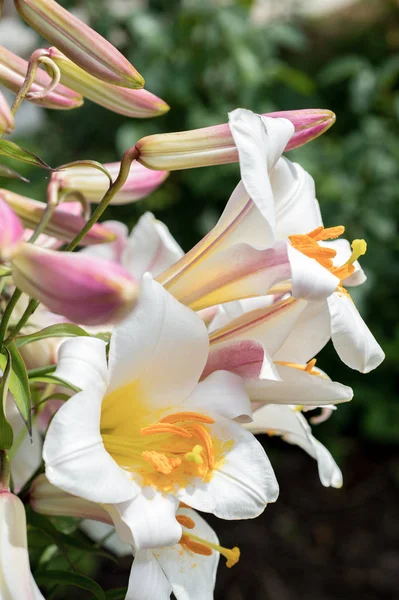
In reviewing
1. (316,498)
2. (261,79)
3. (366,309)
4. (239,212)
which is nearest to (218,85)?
(261,79)

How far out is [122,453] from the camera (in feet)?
1.63

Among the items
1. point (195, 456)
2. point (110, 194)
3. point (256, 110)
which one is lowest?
point (256, 110)

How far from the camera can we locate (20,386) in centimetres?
45

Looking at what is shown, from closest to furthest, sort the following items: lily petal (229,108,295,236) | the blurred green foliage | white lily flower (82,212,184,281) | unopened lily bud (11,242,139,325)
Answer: unopened lily bud (11,242,139,325), lily petal (229,108,295,236), white lily flower (82,212,184,281), the blurred green foliage

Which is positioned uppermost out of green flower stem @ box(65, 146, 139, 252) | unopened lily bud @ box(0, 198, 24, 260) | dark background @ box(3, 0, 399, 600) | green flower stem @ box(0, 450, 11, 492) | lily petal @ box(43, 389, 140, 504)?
unopened lily bud @ box(0, 198, 24, 260)

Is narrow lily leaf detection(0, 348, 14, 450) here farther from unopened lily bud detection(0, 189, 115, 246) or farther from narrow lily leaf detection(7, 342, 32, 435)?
unopened lily bud detection(0, 189, 115, 246)

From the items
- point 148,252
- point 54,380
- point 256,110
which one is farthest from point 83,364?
point 256,110

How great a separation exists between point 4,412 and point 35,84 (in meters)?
0.23


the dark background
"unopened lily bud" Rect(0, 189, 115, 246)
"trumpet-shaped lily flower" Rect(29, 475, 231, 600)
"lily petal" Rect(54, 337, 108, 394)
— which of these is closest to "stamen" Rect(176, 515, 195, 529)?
"trumpet-shaped lily flower" Rect(29, 475, 231, 600)

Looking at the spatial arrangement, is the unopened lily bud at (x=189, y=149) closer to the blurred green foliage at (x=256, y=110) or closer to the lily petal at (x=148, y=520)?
the lily petal at (x=148, y=520)

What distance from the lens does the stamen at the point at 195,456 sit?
0.47m

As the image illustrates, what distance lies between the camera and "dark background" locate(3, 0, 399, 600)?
1.86 metres

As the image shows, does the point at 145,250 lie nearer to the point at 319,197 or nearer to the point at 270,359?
the point at 270,359

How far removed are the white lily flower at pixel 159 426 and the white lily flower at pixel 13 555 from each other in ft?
0.17
